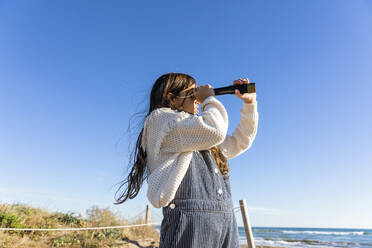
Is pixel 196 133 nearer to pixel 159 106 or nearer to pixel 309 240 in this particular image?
pixel 159 106

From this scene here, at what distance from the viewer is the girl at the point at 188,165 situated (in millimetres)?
1146

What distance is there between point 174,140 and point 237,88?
0.46 meters

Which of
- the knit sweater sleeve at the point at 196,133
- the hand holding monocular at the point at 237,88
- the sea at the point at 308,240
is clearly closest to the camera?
the knit sweater sleeve at the point at 196,133

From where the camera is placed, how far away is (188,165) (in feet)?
4.10

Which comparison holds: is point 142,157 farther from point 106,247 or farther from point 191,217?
point 106,247

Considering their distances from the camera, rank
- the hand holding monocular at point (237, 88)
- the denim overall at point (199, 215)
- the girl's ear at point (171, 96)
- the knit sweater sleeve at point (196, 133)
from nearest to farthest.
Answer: the denim overall at point (199, 215) → the knit sweater sleeve at point (196, 133) → the hand holding monocular at point (237, 88) → the girl's ear at point (171, 96)

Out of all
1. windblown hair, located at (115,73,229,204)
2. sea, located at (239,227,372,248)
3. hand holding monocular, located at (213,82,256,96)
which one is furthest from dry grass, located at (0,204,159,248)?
sea, located at (239,227,372,248)

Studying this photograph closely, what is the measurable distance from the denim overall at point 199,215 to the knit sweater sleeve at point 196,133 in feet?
0.37

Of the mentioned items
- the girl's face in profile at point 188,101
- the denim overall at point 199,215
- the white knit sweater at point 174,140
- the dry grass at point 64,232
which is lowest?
the dry grass at point 64,232

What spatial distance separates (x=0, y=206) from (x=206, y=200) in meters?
6.70

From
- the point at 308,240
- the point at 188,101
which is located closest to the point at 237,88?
the point at 188,101

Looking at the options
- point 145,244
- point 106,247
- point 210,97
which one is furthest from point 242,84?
point 145,244

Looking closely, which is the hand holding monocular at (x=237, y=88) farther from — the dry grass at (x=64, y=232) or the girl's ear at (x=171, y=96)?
the dry grass at (x=64, y=232)

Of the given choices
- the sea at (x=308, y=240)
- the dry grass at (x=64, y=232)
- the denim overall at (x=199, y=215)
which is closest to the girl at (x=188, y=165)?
the denim overall at (x=199, y=215)
